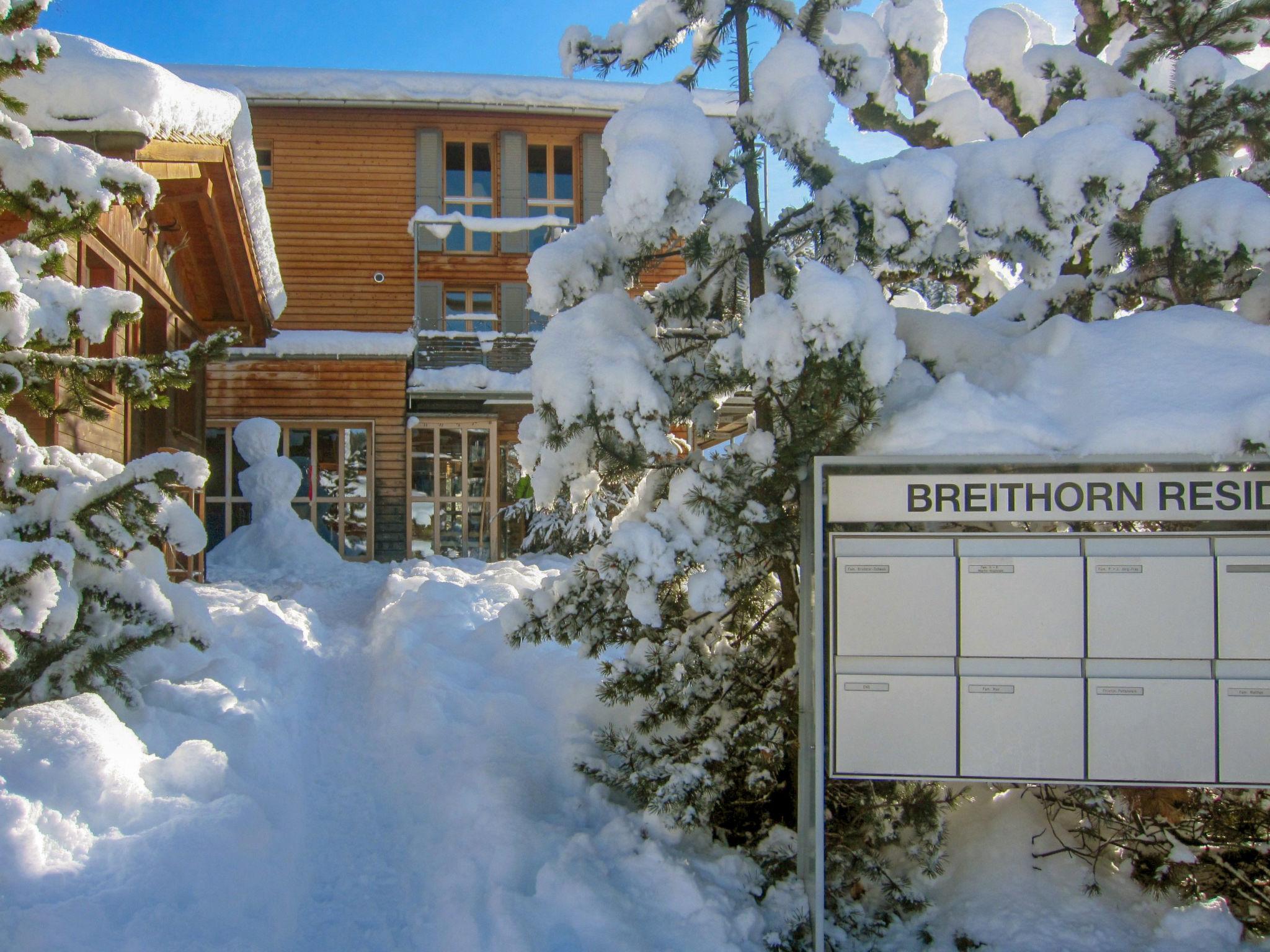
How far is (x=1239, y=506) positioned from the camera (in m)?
4.17

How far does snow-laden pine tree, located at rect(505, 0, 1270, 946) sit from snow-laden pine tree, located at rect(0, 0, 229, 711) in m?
1.71

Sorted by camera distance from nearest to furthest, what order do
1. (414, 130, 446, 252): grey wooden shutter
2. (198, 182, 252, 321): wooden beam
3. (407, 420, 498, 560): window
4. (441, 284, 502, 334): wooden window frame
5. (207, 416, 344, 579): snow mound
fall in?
(198, 182, 252, 321): wooden beam
(207, 416, 344, 579): snow mound
(407, 420, 498, 560): window
(414, 130, 446, 252): grey wooden shutter
(441, 284, 502, 334): wooden window frame

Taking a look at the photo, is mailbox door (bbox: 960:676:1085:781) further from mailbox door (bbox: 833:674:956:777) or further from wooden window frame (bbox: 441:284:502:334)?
wooden window frame (bbox: 441:284:502:334)

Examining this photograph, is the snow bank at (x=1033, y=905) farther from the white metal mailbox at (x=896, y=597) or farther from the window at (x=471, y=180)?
the window at (x=471, y=180)

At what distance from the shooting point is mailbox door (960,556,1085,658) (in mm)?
4297

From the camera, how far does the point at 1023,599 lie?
14.2 feet

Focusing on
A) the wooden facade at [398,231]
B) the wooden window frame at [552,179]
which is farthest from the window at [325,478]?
the wooden window frame at [552,179]

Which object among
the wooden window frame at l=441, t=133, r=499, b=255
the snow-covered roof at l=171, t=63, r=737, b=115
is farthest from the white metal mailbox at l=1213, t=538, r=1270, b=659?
the wooden window frame at l=441, t=133, r=499, b=255

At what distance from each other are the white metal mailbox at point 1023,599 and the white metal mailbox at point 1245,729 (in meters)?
0.62

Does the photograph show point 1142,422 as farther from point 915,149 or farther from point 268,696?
point 268,696

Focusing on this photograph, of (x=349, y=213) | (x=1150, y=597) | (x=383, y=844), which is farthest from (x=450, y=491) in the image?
(x=1150, y=597)

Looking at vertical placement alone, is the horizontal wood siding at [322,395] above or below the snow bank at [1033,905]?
above

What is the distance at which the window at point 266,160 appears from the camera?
19850 millimetres

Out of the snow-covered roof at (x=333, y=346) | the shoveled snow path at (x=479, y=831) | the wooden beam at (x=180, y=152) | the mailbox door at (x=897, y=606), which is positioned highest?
the wooden beam at (x=180, y=152)
